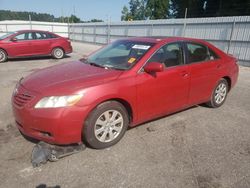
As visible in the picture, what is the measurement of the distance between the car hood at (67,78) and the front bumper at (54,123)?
11.0 inches

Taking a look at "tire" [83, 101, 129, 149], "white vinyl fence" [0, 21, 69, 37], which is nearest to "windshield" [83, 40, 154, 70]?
"tire" [83, 101, 129, 149]

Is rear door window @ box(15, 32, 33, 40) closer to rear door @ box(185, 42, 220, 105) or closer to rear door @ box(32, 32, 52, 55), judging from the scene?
rear door @ box(32, 32, 52, 55)

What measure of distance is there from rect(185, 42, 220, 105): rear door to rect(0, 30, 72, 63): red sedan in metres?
9.67

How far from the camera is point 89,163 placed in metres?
3.14

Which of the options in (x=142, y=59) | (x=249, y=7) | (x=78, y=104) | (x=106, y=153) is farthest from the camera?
(x=249, y=7)

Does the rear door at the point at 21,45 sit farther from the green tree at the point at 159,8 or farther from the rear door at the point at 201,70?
the green tree at the point at 159,8

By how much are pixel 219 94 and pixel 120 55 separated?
97.7 inches

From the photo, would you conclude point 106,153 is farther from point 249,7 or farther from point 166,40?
point 249,7

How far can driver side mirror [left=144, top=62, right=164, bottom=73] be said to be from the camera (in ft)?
11.8

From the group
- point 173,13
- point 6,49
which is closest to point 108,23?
point 6,49

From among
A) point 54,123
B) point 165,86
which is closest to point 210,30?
point 165,86

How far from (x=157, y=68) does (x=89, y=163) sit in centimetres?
168

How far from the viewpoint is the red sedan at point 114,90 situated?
3.10 meters

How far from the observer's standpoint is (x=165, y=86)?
13.0 ft
